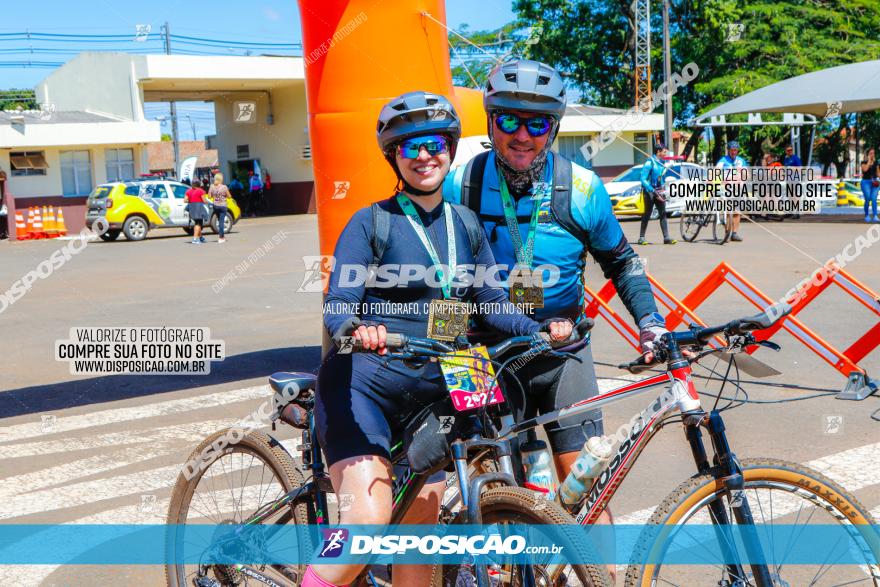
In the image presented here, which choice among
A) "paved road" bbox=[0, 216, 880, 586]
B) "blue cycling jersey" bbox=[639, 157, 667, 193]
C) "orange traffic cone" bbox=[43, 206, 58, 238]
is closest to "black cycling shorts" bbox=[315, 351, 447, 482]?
"paved road" bbox=[0, 216, 880, 586]

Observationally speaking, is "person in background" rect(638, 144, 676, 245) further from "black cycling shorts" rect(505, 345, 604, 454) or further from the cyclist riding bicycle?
"black cycling shorts" rect(505, 345, 604, 454)

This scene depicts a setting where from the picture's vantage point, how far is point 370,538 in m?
2.98

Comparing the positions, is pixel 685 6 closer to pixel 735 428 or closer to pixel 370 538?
pixel 735 428

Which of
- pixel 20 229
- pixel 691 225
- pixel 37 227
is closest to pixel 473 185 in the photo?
pixel 691 225

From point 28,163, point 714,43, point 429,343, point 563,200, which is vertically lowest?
point 429,343

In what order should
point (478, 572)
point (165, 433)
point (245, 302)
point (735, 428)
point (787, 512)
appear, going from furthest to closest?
point (245, 302) → point (165, 433) → point (735, 428) → point (787, 512) → point (478, 572)

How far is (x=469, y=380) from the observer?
2.96m

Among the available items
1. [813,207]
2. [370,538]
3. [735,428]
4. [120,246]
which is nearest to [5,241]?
[120,246]

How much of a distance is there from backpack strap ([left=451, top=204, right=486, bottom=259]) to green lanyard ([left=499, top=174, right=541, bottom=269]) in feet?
0.86

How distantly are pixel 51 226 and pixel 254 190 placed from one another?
11350 millimetres

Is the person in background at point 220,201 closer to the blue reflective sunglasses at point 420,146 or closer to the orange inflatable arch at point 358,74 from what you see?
the orange inflatable arch at point 358,74

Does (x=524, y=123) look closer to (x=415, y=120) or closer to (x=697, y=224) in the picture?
(x=415, y=120)

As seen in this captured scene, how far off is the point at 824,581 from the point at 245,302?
11456 millimetres

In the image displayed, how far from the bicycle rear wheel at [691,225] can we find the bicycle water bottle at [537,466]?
1791 cm
